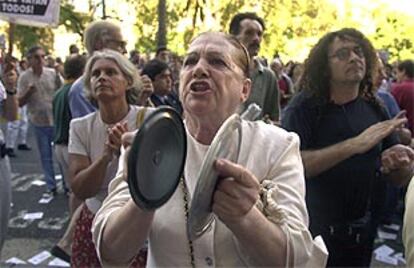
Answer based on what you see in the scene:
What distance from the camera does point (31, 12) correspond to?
512cm

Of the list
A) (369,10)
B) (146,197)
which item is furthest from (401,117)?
(369,10)

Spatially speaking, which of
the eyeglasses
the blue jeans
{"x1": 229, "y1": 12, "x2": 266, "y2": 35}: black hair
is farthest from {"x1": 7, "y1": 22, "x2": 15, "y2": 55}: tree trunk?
the blue jeans

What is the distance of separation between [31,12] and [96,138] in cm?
225

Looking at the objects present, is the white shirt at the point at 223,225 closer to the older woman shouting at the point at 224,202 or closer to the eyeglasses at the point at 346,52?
the older woman shouting at the point at 224,202

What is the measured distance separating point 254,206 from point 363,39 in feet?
6.26

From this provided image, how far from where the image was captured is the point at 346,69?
124 inches

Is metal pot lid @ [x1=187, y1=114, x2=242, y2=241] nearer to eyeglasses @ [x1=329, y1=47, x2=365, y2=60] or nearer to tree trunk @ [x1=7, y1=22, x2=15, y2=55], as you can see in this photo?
eyeglasses @ [x1=329, y1=47, x2=365, y2=60]

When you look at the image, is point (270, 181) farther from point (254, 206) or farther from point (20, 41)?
point (20, 41)

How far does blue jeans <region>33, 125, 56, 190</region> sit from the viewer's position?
26.6 ft

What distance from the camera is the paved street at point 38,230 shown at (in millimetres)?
5777

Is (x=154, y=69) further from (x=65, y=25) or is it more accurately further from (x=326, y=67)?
(x=65, y=25)

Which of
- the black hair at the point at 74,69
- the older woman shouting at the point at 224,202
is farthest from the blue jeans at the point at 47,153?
the older woman shouting at the point at 224,202

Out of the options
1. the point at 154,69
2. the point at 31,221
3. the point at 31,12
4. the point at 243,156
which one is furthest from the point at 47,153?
the point at 243,156

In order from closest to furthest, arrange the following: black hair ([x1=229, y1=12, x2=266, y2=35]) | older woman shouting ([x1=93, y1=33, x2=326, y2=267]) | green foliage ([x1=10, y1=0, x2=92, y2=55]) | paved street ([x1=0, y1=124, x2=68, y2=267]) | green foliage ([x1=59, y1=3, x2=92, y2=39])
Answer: older woman shouting ([x1=93, y1=33, x2=326, y2=267]) < black hair ([x1=229, y1=12, x2=266, y2=35]) < paved street ([x1=0, y1=124, x2=68, y2=267]) < green foliage ([x1=59, y1=3, x2=92, y2=39]) < green foliage ([x1=10, y1=0, x2=92, y2=55])
